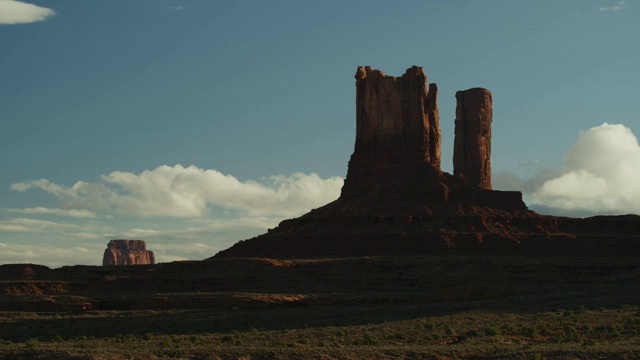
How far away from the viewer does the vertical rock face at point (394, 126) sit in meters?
124

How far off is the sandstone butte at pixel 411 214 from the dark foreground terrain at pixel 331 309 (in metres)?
7.01

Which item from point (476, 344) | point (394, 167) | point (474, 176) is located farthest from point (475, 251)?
point (476, 344)

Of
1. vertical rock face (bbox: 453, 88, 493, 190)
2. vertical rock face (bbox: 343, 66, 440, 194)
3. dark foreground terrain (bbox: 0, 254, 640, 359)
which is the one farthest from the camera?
vertical rock face (bbox: 453, 88, 493, 190)

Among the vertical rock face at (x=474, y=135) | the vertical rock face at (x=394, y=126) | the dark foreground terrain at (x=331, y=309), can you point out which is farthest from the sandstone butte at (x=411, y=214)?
the vertical rock face at (x=474, y=135)

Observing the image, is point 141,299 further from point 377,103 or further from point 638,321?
point 377,103

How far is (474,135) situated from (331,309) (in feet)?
242

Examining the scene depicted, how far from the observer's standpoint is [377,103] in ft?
417

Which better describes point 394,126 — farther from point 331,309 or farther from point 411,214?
point 331,309

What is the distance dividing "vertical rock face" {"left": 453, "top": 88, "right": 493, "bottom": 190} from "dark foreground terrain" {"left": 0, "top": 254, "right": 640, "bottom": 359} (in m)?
39.1

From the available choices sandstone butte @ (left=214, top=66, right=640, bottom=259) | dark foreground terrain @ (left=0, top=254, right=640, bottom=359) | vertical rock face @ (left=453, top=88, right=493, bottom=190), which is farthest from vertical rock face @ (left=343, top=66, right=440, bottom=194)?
dark foreground terrain @ (left=0, top=254, right=640, bottom=359)

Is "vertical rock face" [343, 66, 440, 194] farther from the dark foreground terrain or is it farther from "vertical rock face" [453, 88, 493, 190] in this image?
the dark foreground terrain

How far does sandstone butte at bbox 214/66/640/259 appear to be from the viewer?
351ft

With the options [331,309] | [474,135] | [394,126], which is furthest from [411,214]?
[331,309]

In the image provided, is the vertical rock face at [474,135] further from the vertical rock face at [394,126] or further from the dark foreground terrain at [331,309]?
the dark foreground terrain at [331,309]
